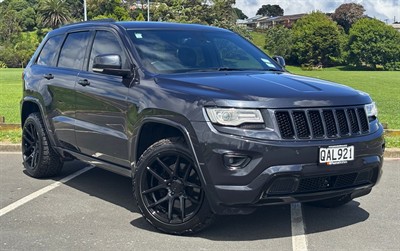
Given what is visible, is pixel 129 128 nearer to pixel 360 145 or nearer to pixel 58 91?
pixel 58 91

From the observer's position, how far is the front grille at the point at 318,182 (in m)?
4.35

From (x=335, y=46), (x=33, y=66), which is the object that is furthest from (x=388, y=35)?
(x=33, y=66)

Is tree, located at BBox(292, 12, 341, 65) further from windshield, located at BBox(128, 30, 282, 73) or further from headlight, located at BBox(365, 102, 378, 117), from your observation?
headlight, located at BBox(365, 102, 378, 117)

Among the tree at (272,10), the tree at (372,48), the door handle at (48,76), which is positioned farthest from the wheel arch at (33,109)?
the tree at (272,10)

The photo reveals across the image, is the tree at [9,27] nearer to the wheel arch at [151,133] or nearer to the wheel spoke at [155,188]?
the wheel arch at [151,133]

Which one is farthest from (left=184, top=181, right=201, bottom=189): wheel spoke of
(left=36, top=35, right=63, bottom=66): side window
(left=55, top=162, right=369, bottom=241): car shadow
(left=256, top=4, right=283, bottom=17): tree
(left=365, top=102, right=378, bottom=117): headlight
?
(left=256, top=4, right=283, bottom=17): tree

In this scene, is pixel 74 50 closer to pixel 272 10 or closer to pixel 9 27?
pixel 9 27

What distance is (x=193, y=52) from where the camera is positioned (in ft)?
18.6

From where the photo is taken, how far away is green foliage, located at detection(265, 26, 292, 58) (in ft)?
315

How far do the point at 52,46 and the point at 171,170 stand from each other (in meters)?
3.03

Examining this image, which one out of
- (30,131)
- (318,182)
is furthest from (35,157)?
(318,182)

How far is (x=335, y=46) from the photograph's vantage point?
319ft

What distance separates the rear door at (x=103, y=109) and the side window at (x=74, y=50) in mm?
204

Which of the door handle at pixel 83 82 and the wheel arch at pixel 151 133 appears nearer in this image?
the wheel arch at pixel 151 133
